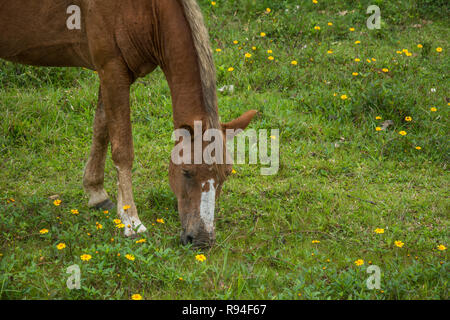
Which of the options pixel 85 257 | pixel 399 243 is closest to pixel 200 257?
pixel 85 257

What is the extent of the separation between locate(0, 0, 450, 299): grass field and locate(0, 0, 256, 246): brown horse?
0.39m

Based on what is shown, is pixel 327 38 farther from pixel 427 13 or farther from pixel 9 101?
pixel 9 101

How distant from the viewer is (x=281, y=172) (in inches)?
211

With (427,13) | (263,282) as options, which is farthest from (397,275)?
(427,13)

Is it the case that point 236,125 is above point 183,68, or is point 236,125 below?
below

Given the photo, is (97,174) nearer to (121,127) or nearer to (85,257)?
(121,127)

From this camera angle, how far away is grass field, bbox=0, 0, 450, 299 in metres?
3.59

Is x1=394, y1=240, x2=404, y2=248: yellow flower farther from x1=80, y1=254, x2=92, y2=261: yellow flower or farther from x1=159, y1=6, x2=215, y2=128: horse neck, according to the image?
x1=80, y1=254, x2=92, y2=261: yellow flower

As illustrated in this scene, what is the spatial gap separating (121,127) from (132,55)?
575 mm

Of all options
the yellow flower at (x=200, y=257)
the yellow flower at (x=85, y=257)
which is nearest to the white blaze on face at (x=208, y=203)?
the yellow flower at (x=200, y=257)

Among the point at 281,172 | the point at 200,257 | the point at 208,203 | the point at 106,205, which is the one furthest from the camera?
the point at 281,172

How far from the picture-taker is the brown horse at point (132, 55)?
3.74m

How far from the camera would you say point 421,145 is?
5.61 metres

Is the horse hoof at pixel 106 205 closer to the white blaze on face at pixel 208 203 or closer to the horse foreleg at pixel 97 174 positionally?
the horse foreleg at pixel 97 174
